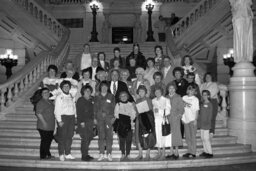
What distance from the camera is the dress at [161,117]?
22.4 feet

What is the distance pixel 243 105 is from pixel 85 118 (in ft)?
14.6

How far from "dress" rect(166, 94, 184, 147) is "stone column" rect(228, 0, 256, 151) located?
7.32 ft

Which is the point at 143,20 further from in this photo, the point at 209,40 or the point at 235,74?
the point at 235,74

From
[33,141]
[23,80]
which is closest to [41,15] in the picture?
[23,80]

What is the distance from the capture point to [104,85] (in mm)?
6750

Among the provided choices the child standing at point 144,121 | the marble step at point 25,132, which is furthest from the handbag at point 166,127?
the marble step at point 25,132

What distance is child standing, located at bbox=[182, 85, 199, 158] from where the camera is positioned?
6914mm

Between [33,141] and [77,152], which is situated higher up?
[33,141]

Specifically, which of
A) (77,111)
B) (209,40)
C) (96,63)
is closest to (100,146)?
(77,111)

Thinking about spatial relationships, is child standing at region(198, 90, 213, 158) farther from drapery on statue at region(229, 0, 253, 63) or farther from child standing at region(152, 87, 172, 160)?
drapery on statue at region(229, 0, 253, 63)

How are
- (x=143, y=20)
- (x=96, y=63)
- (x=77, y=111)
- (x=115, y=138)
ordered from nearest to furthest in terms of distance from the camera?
(x=77, y=111) < (x=115, y=138) < (x=96, y=63) < (x=143, y=20)

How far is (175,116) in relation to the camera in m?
6.86

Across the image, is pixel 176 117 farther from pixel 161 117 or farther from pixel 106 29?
pixel 106 29

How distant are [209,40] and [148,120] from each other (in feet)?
32.7
